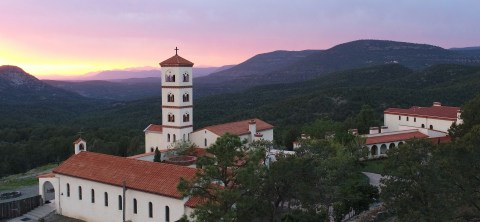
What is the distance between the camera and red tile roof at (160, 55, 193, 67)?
144ft

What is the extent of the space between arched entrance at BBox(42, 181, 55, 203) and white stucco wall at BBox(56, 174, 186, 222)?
9.65 ft

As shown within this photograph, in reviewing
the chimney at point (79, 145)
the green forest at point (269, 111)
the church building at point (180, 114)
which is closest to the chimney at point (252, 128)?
the church building at point (180, 114)

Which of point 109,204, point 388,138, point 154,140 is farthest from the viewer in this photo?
point 388,138

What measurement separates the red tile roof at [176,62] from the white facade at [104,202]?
15443 mm

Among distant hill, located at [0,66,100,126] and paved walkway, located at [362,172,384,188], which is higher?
distant hill, located at [0,66,100,126]

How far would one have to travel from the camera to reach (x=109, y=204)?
97.7ft

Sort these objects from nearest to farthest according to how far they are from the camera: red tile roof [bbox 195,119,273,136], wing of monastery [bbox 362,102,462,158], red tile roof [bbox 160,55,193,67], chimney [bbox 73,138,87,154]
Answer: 1. chimney [bbox 73,138,87,154]
2. red tile roof [bbox 195,119,273,136]
3. red tile roof [bbox 160,55,193,67]
4. wing of monastery [bbox 362,102,462,158]

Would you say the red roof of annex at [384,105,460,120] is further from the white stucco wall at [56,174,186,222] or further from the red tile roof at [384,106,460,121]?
the white stucco wall at [56,174,186,222]

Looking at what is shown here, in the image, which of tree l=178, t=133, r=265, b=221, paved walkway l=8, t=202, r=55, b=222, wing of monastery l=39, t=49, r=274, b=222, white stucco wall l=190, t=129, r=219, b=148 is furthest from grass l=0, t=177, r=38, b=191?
tree l=178, t=133, r=265, b=221

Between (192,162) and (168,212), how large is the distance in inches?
345

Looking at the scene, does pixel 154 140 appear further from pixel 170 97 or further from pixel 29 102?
pixel 29 102

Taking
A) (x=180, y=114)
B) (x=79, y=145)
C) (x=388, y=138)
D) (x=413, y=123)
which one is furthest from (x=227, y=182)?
(x=413, y=123)

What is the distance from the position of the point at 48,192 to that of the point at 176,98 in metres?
14.3

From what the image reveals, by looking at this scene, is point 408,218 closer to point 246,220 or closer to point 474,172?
point 474,172
